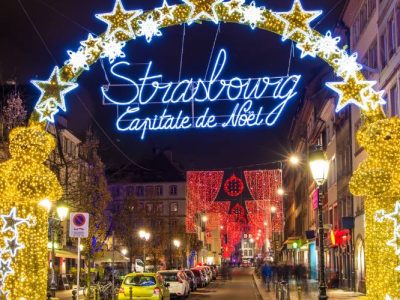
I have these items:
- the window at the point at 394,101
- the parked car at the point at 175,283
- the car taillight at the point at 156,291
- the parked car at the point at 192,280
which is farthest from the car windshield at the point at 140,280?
the parked car at the point at 192,280

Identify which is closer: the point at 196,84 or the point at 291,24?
the point at 291,24

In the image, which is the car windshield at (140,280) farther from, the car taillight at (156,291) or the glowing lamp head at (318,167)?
the glowing lamp head at (318,167)

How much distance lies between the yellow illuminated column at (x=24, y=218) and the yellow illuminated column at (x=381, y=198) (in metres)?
6.32

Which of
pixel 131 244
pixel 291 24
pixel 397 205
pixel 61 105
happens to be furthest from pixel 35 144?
pixel 131 244

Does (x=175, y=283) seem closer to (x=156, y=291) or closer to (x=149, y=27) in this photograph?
(x=156, y=291)

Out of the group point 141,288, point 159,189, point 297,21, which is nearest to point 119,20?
point 297,21

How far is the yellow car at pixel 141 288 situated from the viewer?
28.1m

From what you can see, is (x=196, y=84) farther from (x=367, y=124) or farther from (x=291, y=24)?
(x=367, y=124)

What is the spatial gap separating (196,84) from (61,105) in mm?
3654

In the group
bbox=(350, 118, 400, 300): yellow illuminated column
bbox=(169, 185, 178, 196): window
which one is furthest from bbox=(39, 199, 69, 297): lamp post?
bbox=(169, 185, 178, 196): window

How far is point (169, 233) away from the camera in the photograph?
85.4 metres

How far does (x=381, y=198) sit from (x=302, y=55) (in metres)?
3.62

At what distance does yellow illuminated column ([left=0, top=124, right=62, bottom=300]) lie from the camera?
1385 centimetres

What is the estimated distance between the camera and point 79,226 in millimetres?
21125
